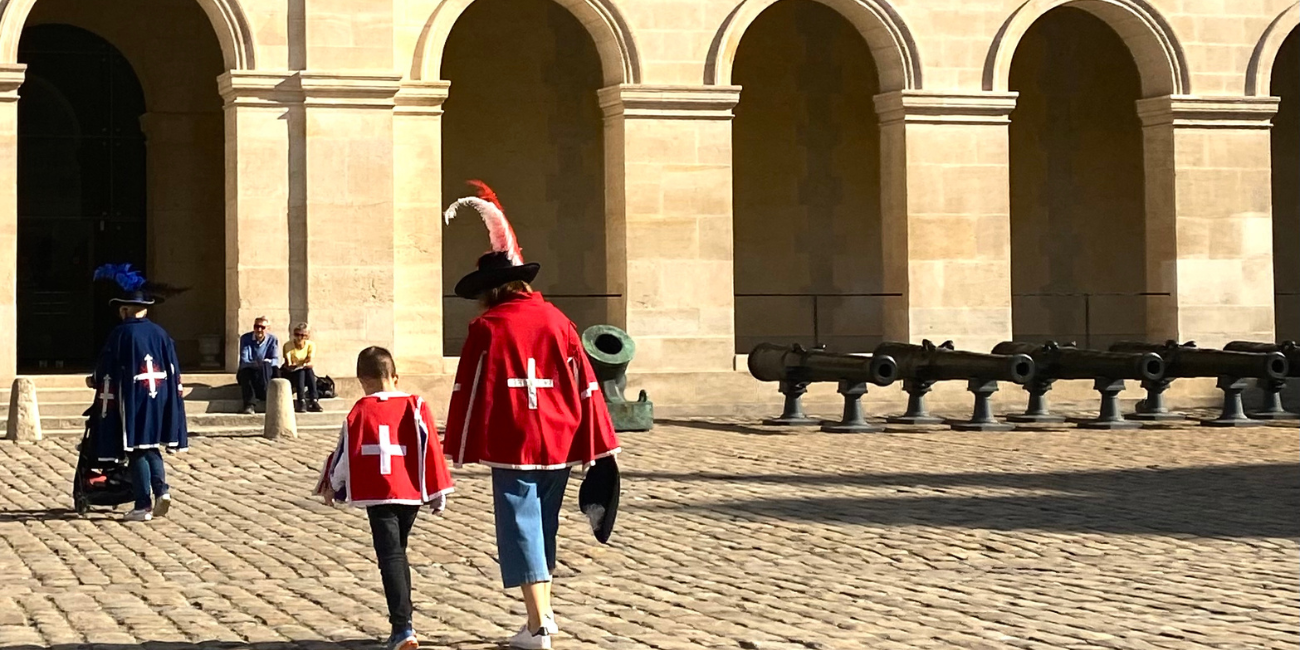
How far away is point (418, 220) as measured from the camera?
22.8 m

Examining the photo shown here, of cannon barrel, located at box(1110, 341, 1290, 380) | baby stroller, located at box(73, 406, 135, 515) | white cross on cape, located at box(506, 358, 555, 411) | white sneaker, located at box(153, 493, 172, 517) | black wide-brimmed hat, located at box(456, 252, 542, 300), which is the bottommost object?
white sneaker, located at box(153, 493, 172, 517)

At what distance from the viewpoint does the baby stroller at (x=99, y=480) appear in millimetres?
12789

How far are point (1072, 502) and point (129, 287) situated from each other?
639 cm

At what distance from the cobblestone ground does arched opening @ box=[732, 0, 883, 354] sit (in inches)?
446

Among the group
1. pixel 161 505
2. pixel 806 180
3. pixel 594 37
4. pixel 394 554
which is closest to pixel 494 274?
pixel 394 554

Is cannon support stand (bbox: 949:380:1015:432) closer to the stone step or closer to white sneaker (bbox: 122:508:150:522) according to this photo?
the stone step

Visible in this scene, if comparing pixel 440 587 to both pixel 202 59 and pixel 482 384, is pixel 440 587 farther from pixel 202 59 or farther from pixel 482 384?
pixel 202 59

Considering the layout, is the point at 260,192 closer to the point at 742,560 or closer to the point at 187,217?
the point at 187,217

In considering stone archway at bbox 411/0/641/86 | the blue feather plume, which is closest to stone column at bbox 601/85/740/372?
stone archway at bbox 411/0/641/86

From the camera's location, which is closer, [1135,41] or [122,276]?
[122,276]

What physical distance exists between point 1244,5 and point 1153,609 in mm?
17804

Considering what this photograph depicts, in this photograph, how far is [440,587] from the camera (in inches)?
388

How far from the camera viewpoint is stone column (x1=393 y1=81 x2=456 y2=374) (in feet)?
73.7

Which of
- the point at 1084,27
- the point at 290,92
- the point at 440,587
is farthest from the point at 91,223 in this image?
the point at 440,587
